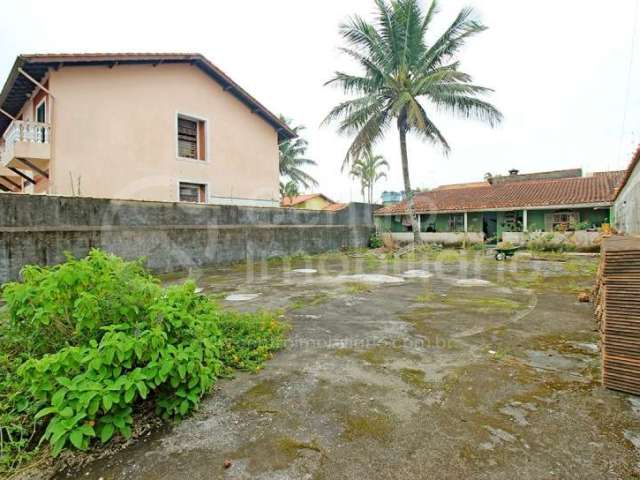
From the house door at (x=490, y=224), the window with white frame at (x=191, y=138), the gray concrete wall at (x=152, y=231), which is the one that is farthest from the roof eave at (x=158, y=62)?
the house door at (x=490, y=224)

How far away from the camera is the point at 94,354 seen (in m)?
1.94

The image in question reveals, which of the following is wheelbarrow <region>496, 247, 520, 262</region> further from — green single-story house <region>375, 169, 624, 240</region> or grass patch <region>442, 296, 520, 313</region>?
grass patch <region>442, 296, 520, 313</region>

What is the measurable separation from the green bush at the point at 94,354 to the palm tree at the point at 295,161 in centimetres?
2458

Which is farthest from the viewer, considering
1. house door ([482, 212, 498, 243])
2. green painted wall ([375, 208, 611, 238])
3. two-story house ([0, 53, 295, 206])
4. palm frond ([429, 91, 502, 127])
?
house door ([482, 212, 498, 243])

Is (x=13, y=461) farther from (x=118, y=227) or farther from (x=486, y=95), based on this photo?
(x=486, y=95)

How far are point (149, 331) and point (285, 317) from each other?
9.53 ft

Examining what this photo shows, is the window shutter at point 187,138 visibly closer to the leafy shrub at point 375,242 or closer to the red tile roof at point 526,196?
the leafy shrub at point 375,242

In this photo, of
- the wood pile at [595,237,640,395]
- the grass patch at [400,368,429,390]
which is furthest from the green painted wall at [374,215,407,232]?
the grass patch at [400,368,429,390]

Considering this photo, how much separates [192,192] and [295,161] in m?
15.3

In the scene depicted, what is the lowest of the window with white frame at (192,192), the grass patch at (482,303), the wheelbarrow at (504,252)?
the grass patch at (482,303)

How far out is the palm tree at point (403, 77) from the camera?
13094 millimetres

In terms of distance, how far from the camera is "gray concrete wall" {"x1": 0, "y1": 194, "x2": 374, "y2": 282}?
23.1ft

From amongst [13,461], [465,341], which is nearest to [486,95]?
[465,341]

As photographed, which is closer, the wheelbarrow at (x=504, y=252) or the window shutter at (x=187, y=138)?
Answer: the wheelbarrow at (x=504, y=252)
